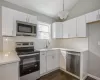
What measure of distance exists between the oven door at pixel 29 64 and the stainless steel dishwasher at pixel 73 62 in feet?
3.97

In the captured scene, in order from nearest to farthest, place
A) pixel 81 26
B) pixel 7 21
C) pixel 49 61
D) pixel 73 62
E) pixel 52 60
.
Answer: pixel 7 21 → pixel 73 62 → pixel 81 26 → pixel 49 61 → pixel 52 60

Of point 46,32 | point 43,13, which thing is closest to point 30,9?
point 43,13

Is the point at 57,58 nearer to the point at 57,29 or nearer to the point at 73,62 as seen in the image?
the point at 73,62

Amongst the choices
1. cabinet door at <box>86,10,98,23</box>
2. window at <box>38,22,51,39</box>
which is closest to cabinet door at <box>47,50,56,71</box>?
window at <box>38,22,51,39</box>

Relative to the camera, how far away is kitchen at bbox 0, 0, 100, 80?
7.20 ft

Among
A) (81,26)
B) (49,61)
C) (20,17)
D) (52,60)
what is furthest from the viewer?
(52,60)

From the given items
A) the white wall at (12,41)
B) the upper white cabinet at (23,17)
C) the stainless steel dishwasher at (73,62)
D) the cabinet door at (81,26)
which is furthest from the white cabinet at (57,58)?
the upper white cabinet at (23,17)

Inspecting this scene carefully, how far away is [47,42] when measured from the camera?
3594 mm

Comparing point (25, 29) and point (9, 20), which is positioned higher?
point (9, 20)

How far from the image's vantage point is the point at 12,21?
2217 millimetres

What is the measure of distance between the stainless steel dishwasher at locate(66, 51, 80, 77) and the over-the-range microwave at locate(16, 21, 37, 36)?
1683 mm

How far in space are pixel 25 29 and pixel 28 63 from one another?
1186mm

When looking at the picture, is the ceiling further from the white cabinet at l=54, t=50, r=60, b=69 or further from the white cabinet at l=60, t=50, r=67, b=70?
the white cabinet at l=60, t=50, r=67, b=70

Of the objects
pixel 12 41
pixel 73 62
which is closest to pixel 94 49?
pixel 73 62
